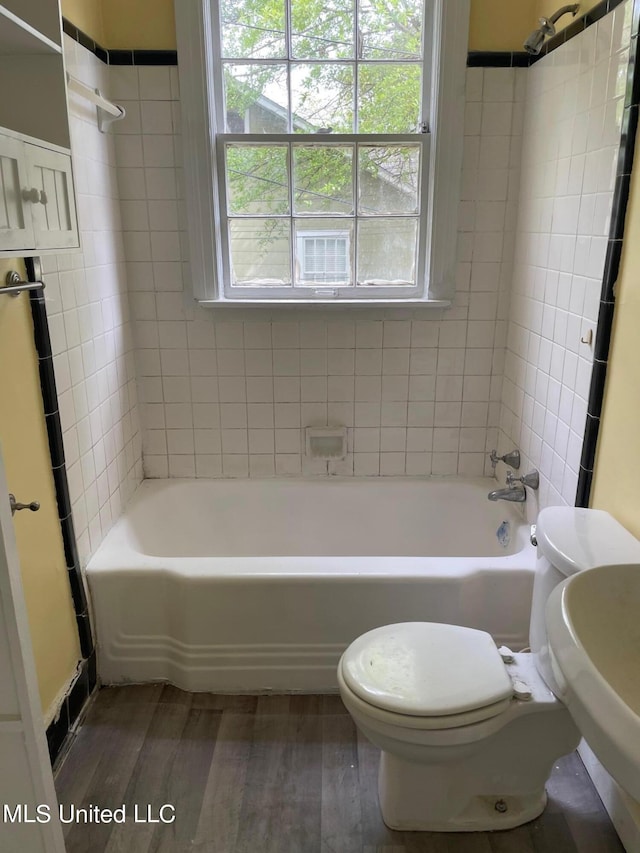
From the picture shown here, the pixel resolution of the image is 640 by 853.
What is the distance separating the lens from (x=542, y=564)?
5.11 feet

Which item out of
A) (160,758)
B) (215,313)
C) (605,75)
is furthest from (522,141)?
(160,758)

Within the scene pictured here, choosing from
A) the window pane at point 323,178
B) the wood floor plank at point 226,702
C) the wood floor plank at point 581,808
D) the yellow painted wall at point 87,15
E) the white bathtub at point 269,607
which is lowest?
the wood floor plank at point 226,702

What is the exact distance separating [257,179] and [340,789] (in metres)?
1.99

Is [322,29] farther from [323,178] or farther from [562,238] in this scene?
[562,238]

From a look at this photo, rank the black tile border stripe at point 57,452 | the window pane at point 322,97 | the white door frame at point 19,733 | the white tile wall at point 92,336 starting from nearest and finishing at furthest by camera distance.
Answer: the white door frame at point 19,733, the black tile border stripe at point 57,452, the white tile wall at point 92,336, the window pane at point 322,97

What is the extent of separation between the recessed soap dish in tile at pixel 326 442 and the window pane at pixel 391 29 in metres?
1.36

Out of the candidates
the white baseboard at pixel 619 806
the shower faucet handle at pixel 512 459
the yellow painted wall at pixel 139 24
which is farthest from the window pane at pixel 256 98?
the white baseboard at pixel 619 806

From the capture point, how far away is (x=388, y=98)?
89.0 inches

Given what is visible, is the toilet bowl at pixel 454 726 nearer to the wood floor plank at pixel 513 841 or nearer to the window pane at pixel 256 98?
the wood floor plank at pixel 513 841

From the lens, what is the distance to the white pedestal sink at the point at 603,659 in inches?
31.9

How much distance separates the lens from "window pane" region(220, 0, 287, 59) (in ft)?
7.19

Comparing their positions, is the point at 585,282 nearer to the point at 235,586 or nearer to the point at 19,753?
the point at 235,586

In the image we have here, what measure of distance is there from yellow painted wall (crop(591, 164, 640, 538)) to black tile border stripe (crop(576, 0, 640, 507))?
0.02m

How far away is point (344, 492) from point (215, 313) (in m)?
0.86
